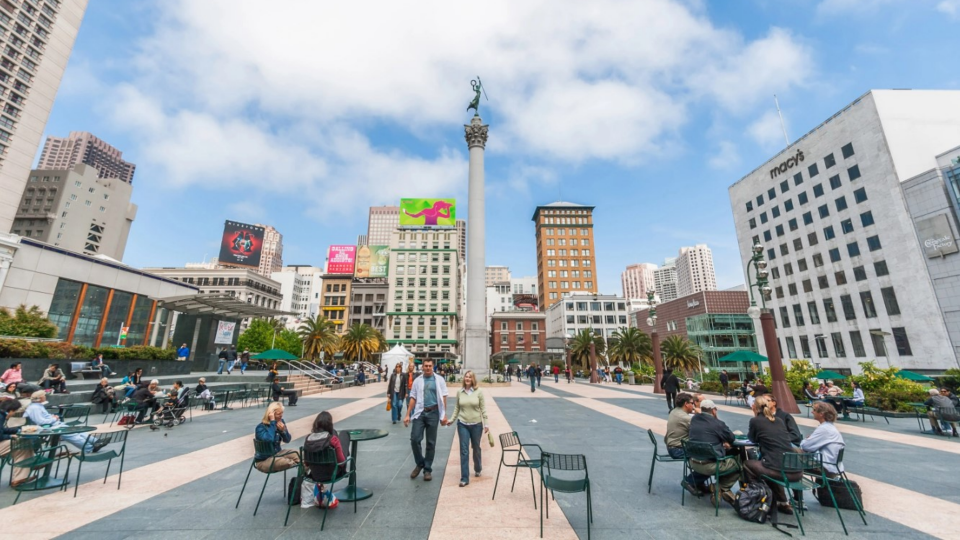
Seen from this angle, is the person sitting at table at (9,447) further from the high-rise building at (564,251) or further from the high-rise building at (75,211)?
the high-rise building at (75,211)

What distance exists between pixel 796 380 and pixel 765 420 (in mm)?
18067

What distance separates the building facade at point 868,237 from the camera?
3731 centimetres

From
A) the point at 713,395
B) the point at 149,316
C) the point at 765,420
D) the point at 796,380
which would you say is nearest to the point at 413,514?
the point at 765,420

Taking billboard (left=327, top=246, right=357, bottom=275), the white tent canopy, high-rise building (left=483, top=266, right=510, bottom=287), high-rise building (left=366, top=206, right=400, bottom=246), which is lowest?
the white tent canopy

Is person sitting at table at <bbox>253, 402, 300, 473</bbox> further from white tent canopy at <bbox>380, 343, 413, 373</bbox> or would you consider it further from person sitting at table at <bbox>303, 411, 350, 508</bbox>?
white tent canopy at <bbox>380, 343, 413, 373</bbox>

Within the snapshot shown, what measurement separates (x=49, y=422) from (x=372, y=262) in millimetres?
80902

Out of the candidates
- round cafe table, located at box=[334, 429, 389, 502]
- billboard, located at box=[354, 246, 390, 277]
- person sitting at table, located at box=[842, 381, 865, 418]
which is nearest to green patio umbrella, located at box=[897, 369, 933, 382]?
person sitting at table, located at box=[842, 381, 865, 418]

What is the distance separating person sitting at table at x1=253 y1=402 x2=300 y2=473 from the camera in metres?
5.43

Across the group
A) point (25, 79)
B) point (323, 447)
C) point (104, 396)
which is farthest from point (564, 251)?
point (25, 79)

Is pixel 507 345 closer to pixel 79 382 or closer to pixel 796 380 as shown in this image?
pixel 796 380

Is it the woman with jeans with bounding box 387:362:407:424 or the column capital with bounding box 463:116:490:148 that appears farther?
the column capital with bounding box 463:116:490:148

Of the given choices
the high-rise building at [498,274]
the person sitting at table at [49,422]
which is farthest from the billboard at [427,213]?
the high-rise building at [498,274]

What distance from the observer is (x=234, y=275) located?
88.0 metres

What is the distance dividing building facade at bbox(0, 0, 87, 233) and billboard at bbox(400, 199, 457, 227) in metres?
56.5
